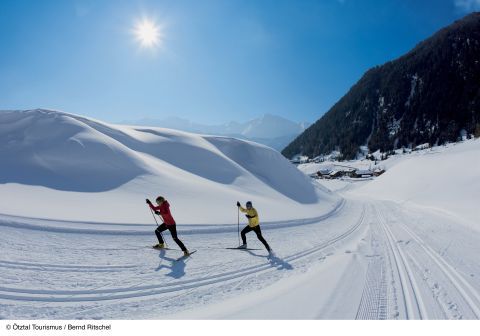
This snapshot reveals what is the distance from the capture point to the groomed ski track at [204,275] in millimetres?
5688

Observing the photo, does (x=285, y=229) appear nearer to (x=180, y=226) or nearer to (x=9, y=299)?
(x=180, y=226)

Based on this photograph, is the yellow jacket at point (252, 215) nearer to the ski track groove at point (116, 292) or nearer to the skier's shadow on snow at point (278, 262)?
the skier's shadow on snow at point (278, 262)

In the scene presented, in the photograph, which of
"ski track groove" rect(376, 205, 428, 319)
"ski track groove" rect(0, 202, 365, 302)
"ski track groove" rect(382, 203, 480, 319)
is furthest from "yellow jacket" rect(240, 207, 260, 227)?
"ski track groove" rect(382, 203, 480, 319)

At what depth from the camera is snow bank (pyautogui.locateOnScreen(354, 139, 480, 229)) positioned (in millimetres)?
25794

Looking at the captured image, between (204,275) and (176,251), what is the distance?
236 cm

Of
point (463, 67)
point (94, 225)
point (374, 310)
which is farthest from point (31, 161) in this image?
point (463, 67)

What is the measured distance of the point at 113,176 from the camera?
1684cm

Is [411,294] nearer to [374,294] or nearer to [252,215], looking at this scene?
[374,294]

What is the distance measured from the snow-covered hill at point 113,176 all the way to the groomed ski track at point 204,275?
84.9 inches

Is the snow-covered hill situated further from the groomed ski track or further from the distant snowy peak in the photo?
the groomed ski track

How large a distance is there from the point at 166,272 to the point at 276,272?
308 cm

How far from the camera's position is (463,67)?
184125mm

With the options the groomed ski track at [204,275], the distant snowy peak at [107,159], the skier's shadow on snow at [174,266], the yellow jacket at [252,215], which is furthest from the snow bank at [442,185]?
the skier's shadow on snow at [174,266]

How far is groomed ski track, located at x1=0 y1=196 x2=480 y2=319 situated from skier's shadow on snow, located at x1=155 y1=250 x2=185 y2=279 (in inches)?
1.1
